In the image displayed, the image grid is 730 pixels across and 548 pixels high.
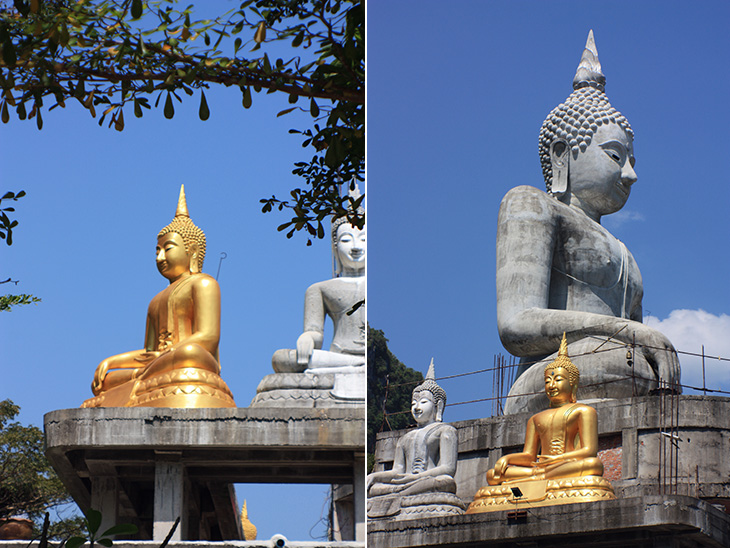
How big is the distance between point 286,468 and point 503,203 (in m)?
2.51

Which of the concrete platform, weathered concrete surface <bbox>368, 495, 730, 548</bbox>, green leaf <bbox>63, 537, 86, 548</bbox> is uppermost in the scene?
the concrete platform

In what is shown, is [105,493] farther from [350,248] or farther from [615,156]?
[615,156]

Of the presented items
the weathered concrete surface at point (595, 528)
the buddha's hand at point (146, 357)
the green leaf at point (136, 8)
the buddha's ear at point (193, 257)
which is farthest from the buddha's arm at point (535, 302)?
the green leaf at point (136, 8)

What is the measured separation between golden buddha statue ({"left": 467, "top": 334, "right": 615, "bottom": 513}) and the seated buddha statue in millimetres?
316

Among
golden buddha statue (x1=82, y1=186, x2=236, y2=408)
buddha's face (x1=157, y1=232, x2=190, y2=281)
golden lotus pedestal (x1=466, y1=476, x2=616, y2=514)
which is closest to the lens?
golden lotus pedestal (x1=466, y1=476, x2=616, y2=514)

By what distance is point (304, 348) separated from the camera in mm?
9602

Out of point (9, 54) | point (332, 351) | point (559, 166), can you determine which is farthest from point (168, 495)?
point (9, 54)

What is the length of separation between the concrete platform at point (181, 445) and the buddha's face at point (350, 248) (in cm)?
282

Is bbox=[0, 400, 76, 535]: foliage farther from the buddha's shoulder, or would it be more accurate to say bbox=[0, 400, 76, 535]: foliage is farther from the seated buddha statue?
the seated buddha statue

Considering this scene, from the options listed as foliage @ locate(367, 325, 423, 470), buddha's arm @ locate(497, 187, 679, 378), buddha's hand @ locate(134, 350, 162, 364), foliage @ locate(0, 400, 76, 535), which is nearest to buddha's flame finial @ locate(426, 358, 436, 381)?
foliage @ locate(367, 325, 423, 470)

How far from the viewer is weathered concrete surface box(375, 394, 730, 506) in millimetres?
6223

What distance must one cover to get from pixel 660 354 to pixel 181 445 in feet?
9.83

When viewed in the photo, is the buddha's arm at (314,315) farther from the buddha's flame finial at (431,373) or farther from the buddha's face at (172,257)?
the buddha's flame finial at (431,373)

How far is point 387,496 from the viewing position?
667 centimetres
